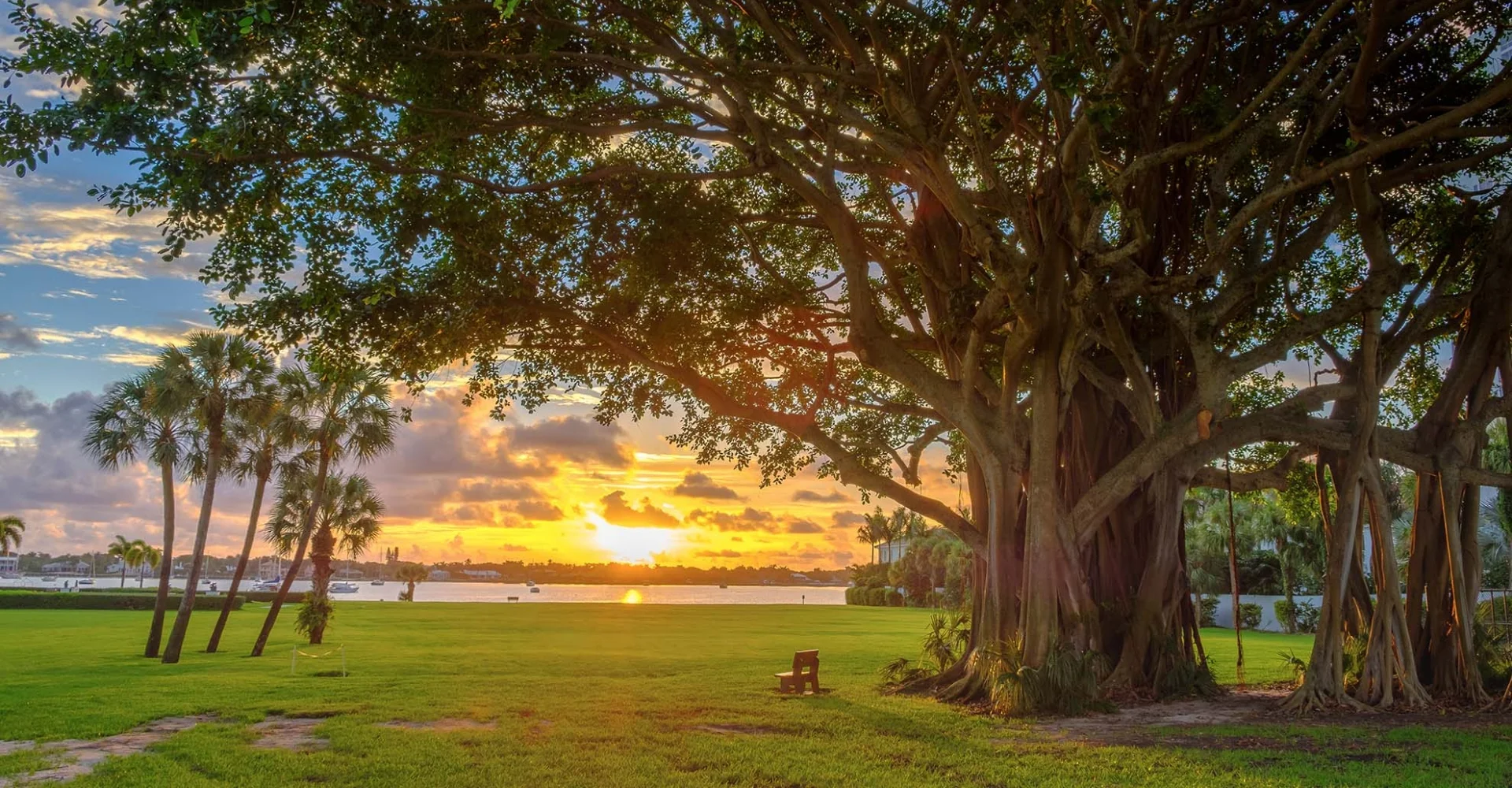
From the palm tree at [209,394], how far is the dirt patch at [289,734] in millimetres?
14414

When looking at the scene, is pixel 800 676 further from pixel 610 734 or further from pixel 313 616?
pixel 313 616

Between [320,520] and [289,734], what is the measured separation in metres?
19.9

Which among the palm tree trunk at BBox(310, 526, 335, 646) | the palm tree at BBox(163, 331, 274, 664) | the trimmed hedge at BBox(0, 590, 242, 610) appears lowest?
the trimmed hedge at BBox(0, 590, 242, 610)

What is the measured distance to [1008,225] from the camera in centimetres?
1653

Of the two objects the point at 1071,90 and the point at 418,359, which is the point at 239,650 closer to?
the point at 418,359

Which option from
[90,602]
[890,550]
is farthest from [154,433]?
[890,550]

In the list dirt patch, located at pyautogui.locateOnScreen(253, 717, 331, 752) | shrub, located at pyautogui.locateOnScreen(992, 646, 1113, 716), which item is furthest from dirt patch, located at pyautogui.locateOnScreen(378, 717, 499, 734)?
shrub, located at pyautogui.locateOnScreen(992, 646, 1113, 716)

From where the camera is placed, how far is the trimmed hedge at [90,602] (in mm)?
51500

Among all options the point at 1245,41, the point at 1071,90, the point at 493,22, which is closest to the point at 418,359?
the point at 493,22

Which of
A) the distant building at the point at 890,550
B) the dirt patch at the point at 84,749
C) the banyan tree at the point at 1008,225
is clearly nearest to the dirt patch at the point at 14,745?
the dirt patch at the point at 84,749

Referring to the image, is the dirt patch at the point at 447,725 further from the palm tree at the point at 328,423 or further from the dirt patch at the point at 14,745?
the palm tree at the point at 328,423

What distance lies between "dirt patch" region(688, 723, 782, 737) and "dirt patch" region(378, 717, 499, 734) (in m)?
2.37

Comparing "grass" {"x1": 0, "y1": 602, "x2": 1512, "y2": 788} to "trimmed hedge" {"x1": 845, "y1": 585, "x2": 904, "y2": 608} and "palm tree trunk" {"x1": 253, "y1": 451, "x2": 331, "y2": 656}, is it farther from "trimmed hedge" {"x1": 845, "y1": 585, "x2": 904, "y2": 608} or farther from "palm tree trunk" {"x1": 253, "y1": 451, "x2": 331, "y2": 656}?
"trimmed hedge" {"x1": 845, "y1": 585, "x2": 904, "y2": 608}

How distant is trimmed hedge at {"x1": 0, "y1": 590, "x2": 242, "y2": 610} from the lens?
5150cm
